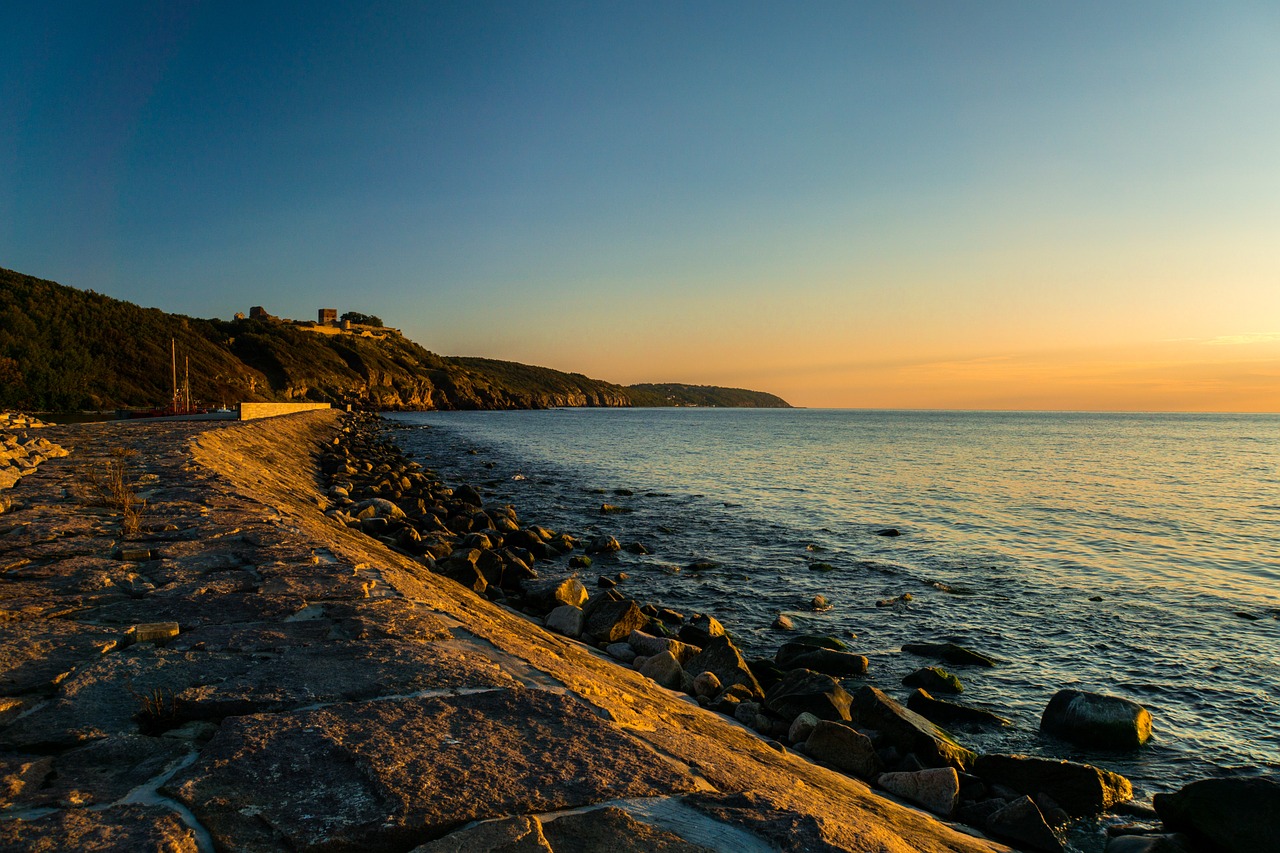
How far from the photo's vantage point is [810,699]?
6570 mm

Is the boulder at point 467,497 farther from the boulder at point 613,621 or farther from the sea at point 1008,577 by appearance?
the boulder at point 613,621

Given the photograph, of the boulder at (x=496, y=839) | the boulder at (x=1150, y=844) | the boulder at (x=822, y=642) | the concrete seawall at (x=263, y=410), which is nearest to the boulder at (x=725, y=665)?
the boulder at (x=822, y=642)

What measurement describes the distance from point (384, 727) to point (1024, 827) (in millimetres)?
4593

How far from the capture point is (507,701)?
3.64 m

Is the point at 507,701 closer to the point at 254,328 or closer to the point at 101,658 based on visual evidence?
the point at 101,658

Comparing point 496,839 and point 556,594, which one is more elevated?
point 496,839

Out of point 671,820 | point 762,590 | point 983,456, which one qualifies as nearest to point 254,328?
point 983,456

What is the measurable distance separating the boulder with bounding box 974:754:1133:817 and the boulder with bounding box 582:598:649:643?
439 cm

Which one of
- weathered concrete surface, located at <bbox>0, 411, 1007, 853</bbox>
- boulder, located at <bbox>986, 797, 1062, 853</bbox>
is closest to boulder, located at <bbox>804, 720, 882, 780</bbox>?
weathered concrete surface, located at <bbox>0, 411, 1007, 853</bbox>

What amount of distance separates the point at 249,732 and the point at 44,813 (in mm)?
736

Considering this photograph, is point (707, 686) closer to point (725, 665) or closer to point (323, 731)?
point (725, 665)

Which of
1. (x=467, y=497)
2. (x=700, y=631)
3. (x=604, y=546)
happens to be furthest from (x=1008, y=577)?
(x=467, y=497)

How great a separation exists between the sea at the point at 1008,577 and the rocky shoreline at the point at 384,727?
153 centimetres

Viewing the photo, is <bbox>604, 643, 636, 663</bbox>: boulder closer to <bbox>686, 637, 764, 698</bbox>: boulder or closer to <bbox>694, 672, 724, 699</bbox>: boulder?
<bbox>686, 637, 764, 698</bbox>: boulder
